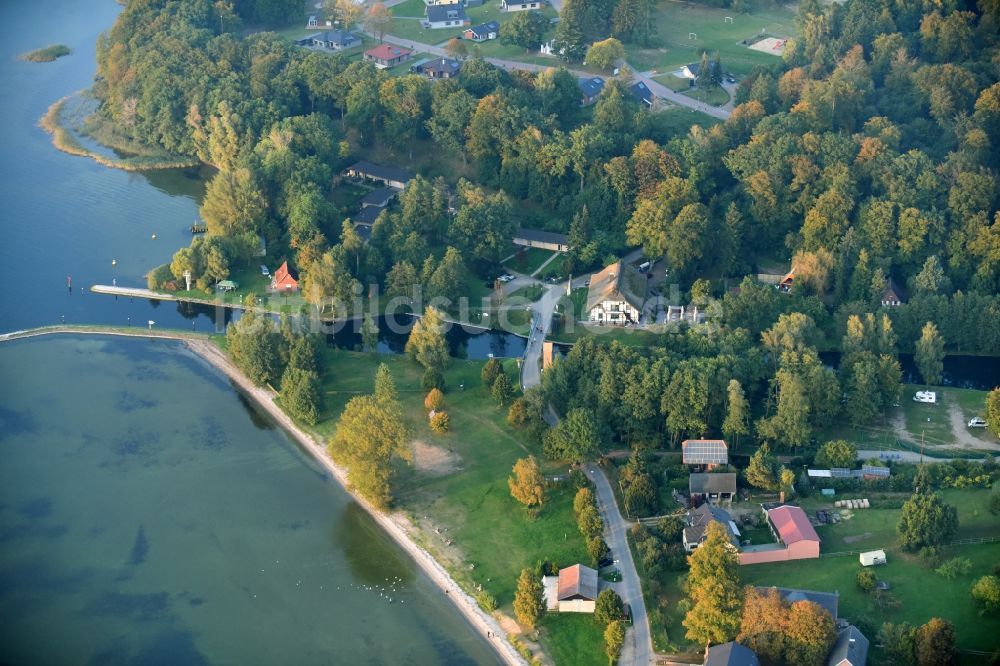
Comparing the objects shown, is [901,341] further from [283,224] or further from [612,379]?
[283,224]

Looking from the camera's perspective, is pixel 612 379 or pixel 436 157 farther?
pixel 436 157

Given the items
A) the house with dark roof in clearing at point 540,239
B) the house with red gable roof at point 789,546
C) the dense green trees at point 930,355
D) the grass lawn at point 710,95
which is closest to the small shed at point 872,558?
the house with red gable roof at point 789,546

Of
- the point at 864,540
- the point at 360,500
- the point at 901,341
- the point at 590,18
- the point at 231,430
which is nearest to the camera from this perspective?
the point at 864,540

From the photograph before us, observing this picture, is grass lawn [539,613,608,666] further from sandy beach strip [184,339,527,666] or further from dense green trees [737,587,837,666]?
dense green trees [737,587,837,666]

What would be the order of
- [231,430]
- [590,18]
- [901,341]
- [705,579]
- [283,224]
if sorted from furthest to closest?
[590,18] < [283,224] < [901,341] < [231,430] < [705,579]

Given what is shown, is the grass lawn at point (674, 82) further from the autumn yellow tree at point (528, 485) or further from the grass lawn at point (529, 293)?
the autumn yellow tree at point (528, 485)

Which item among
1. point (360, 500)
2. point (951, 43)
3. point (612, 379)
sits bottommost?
point (360, 500)

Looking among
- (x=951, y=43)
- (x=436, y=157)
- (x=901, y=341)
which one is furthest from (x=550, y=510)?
(x=951, y=43)
